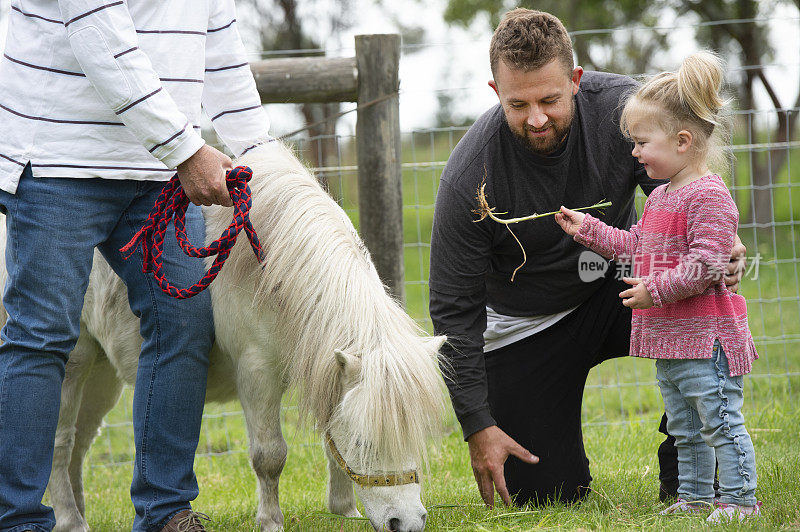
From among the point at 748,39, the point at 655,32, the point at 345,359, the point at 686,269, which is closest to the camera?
the point at 345,359

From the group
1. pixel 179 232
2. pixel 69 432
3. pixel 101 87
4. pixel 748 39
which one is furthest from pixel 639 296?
pixel 748 39

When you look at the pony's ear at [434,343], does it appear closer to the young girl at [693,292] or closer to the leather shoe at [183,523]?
the young girl at [693,292]

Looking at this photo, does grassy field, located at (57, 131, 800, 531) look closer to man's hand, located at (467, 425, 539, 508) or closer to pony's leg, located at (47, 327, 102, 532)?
man's hand, located at (467, 425, 539, 508)

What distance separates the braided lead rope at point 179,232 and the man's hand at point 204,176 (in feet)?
0.25

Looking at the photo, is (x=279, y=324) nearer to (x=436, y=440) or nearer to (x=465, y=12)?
(x=436, y=440)

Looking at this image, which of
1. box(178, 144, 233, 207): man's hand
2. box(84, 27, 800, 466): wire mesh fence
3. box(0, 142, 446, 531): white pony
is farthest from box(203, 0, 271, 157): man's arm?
box(178, 144, 233, 207): man's hand

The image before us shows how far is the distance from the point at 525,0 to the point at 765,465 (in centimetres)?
1475

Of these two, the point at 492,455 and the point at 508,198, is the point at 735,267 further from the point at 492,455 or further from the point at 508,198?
the point at 492,455

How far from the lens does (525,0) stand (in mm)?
16797

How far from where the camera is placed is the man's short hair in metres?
2.87

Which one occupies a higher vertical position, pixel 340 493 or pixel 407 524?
pixel 407 524

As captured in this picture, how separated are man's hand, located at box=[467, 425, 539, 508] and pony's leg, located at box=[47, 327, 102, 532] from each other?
5.51 ft

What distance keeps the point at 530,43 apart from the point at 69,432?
2.50 metres

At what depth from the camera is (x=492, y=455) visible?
2.96 meters
